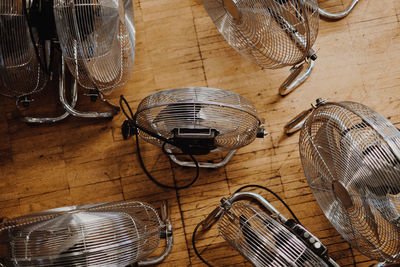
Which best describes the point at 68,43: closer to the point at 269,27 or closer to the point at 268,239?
the point at 269,27

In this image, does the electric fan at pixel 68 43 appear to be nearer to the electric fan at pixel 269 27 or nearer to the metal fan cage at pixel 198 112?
the metal fan cage at pixel 198 112

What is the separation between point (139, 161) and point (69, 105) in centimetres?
40

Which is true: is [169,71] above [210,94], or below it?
below

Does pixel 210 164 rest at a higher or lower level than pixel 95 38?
lower

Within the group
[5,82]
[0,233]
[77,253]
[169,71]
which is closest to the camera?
[77,253]

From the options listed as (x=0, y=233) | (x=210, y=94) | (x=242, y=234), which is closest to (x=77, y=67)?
(x=210, y=94)

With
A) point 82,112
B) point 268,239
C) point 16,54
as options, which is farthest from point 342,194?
point 16,54

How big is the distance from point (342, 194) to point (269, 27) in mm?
612

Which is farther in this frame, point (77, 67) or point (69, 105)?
point (69, 105)

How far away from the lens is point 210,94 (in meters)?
1.23

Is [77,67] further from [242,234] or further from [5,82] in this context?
[242,234]

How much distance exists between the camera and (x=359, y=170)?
1078 mm

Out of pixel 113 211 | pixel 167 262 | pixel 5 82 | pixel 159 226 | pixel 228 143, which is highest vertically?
pixel 5 82

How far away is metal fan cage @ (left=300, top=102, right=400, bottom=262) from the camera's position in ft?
3.34
